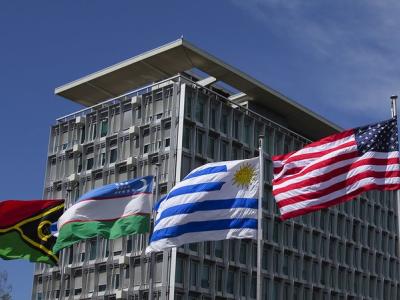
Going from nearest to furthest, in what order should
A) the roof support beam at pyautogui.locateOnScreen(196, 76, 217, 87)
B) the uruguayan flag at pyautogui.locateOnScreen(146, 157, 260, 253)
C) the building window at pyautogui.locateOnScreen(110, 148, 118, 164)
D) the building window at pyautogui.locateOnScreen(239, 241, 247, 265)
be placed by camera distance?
the uruguayan flag at pyautogui.locateOnScreen(146, 157, 260, 253)
the building window at pyautogui.locateOnScreen(239, 241, 247, 265)
the building window at pyautogui.locateOnScreen(110, 148, 118, 164)
the roof support beam at pyautogui.locateOnScreen(196, 76, 217, 87)

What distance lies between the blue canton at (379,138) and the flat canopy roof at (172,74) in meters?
42.8

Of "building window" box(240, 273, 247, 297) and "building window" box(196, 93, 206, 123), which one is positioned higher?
"building window" box(196, 93, 206, 123)

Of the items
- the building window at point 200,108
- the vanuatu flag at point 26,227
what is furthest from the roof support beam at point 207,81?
the vanuatu flag at point 26,227

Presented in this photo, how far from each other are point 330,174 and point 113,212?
1371 cm

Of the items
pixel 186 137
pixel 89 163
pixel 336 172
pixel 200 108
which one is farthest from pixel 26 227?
pixel 89 163

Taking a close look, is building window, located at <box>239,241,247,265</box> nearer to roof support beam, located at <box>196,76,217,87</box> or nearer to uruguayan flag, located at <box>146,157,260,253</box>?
roof support beam, located at <box>196,76,217,87</box>

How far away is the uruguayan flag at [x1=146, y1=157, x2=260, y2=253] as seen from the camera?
33.5m

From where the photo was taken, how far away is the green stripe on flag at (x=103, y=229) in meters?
40.1

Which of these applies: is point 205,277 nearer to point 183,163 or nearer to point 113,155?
point 183,163

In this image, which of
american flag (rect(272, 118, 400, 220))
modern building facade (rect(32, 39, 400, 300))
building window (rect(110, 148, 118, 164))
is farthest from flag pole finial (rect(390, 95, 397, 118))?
building window (rect(110, 148, 118, 164))

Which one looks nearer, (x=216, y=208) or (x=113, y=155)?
(x=216, y=208)

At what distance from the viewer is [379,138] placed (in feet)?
99.9

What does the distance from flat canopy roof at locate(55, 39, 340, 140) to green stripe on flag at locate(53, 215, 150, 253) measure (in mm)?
32974

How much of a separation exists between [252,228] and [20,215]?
16955 millimetres
